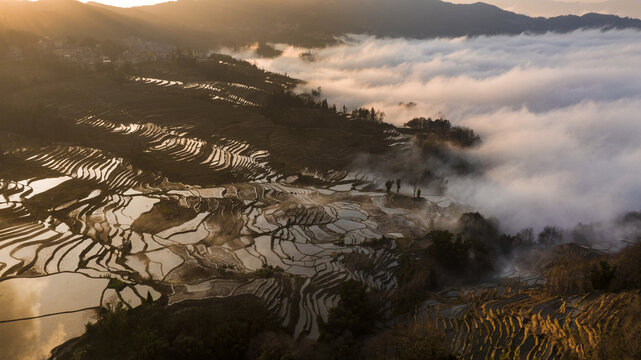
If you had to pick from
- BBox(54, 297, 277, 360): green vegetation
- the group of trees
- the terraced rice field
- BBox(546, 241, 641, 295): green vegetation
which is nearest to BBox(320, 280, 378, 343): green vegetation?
BBox(54, 297, 277, 360): green vegetation

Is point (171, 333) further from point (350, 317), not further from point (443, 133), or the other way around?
point (443, 133)

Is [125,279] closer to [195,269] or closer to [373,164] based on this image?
[195,269]

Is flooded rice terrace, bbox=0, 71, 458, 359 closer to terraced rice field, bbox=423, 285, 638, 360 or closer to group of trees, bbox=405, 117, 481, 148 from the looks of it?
terraced rice field, bbox=423, 285, 638, 360

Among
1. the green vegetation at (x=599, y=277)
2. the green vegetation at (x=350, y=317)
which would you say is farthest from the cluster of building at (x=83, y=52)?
the green vegetation at (x=599, y=277)

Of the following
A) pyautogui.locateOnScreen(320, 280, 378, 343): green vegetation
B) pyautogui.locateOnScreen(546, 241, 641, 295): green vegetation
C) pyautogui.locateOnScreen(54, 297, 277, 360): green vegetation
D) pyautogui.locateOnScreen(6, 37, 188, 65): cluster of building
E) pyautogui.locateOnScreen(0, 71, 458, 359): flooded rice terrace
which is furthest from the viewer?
pyautogui.locateOnScreen(6, 37, 188, 65): cluster of building

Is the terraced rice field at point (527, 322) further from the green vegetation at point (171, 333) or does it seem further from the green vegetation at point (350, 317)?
the green vegetation at point (171, 333)
